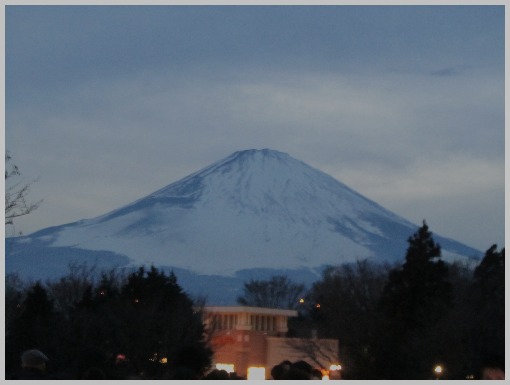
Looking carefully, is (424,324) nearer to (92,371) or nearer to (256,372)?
(256,372)

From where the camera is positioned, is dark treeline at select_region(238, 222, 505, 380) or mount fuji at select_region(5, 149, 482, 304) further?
mount fuji at select_region(5, 149, 482, 304)

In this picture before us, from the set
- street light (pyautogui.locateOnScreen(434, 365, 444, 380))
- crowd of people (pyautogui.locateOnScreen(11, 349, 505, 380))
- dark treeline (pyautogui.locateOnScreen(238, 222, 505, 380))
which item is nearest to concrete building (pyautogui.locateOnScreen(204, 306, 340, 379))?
dark treeline (pyautogui.locateOnScreen(238, 222, 505, 380))

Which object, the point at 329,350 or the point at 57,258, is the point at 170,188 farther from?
the point at 329,350

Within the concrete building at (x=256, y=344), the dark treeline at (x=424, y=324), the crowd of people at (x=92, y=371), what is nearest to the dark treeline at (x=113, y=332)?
the dark treeline at (x=424, y=324)

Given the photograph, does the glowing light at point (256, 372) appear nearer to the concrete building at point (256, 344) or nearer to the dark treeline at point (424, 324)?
the concrete building at point (256, 344)

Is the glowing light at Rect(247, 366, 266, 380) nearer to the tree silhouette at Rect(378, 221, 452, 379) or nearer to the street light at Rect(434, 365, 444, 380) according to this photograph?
the tree silhouette at Rect(378, 221, 452, 379)

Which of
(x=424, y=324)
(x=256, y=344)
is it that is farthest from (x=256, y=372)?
(x=424, y=324)

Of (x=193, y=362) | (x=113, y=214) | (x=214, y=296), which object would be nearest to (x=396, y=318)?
(x=193, y=362)
